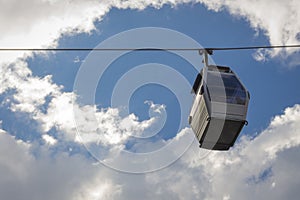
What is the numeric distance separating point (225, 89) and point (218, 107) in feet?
4.80

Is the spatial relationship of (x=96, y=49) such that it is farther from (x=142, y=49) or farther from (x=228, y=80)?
(x=228, y=80)

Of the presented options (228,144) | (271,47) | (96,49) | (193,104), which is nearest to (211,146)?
(228,144)

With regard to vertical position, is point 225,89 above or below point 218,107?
above

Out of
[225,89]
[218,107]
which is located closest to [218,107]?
[218,107]

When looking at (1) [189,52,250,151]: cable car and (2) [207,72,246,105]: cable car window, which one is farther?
(2) [207,72,246,105]: cable car window

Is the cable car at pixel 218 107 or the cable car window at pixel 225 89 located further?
the cable car window at pixel 225 89

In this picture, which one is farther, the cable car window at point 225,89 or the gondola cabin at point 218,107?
the cable car window at point 225,89

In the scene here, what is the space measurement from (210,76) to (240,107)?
2.11 m

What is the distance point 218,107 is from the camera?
2148 cm

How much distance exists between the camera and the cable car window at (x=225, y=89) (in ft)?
72.6

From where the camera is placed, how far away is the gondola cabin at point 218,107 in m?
21.4

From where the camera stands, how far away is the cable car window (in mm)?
22141

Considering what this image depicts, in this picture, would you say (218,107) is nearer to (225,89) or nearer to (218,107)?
(218,107)

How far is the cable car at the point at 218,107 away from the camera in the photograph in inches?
843
